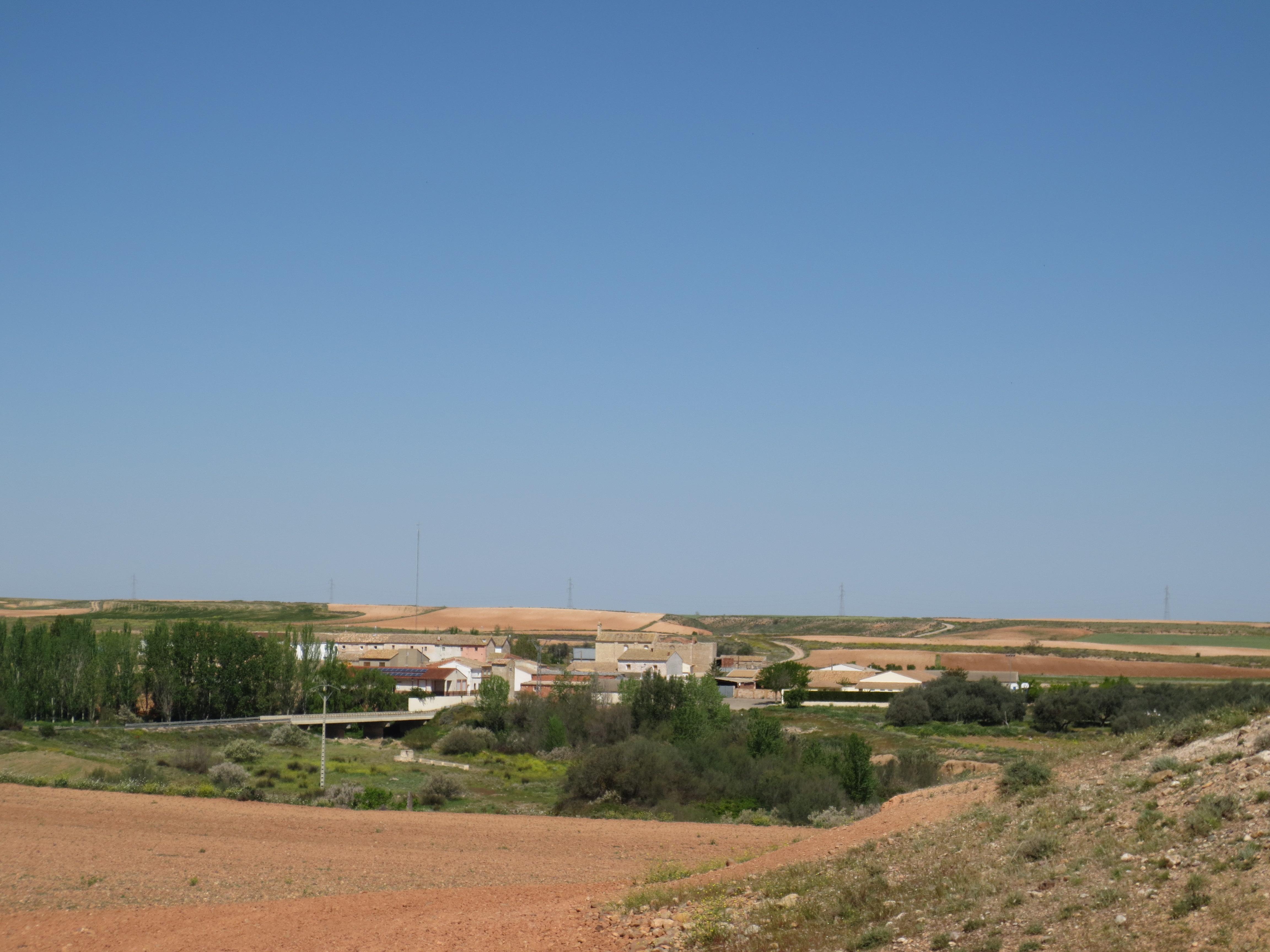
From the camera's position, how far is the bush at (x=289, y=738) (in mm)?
59219

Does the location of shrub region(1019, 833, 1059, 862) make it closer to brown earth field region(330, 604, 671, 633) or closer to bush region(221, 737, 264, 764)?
bush region(221, 737, 264, 764)

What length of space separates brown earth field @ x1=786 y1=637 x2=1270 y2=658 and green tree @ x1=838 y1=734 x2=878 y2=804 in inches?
3458

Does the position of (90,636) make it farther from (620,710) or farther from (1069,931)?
(1069,931)

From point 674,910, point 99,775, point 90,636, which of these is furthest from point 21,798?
point 90,636

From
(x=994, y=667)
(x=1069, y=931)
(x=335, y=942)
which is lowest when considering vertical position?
(x=994, y=667)

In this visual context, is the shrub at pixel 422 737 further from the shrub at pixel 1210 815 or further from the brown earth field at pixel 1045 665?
the shrub at pixel 1210 815

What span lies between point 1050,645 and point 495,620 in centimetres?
8507

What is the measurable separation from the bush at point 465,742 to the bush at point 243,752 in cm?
1076

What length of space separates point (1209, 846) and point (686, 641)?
10779cm

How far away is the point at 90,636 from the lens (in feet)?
235

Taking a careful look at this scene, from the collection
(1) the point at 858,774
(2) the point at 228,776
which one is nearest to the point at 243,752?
(2) the point at 228,776

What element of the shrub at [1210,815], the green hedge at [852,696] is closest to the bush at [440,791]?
the shrub at [1210,815]

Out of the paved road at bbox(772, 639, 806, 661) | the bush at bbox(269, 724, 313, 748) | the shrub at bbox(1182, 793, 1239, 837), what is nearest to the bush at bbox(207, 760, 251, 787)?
the bush at bbox(269, 724, 313, 748)

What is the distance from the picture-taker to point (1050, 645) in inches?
5487
